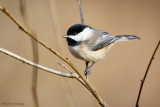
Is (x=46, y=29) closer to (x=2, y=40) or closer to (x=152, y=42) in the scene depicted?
(x=2, y=40)

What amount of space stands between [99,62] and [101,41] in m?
1.60

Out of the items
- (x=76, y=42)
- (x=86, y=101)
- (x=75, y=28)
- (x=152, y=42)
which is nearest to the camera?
(x=75, y=28)

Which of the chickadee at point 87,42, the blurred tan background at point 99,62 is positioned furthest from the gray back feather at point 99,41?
the blurred tan background at point 99,62

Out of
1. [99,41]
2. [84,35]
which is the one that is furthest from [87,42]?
[99,41]

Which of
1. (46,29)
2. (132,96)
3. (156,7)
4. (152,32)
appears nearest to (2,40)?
(46,29)

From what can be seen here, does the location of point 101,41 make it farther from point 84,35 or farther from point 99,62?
point 99,62

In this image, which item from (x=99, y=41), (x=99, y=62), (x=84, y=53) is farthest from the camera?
(x=99, y=62)

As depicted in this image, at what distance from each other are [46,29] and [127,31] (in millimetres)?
1609

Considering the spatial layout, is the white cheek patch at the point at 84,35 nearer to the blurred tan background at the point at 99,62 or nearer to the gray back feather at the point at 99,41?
the gray back feather at the point at 99,41

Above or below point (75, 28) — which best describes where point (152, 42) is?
below

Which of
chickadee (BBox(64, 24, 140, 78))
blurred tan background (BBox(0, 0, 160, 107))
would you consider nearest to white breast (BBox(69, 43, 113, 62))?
chickadee (BBox(64, 24, 140, 78))

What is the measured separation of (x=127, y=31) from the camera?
4.50m

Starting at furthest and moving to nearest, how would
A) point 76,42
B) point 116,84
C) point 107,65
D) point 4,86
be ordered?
point 107,65, point 116,84, point 4,86, point 76,42

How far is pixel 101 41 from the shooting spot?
8.36ft
